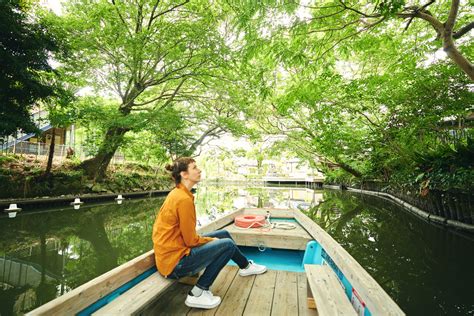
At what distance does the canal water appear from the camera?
3.19 m

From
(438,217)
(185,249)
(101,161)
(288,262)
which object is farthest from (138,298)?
(101,161)

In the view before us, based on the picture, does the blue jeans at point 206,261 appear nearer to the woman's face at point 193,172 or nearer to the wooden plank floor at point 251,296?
the wooden plank floor at point 251,296

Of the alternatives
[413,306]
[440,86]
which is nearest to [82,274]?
[413,306]

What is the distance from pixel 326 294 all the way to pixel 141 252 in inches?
172

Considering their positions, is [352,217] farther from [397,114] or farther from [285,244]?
[285,244]

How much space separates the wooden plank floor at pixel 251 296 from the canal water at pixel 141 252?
5.10ft

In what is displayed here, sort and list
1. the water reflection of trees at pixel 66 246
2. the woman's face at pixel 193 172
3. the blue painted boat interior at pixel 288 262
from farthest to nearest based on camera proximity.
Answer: the water reflection of trees at pixel 66 246, the woman's face at pixel 193 172, the blue painted boat interior at pixel 288 262

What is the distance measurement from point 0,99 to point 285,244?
353 inches

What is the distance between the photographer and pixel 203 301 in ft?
6.81

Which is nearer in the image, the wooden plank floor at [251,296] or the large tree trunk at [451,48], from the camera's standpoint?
the wooden plank floor at [251,296]

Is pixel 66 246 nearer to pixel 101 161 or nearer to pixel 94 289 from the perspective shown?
pixel 94 289

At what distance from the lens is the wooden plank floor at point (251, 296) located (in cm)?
207

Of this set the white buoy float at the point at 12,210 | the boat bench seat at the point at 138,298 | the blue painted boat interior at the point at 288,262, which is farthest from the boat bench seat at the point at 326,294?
the white buoy float at the point at 12,210

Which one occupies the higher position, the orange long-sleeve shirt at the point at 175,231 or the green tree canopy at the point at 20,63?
the green tree canopy at the point at 20,63
